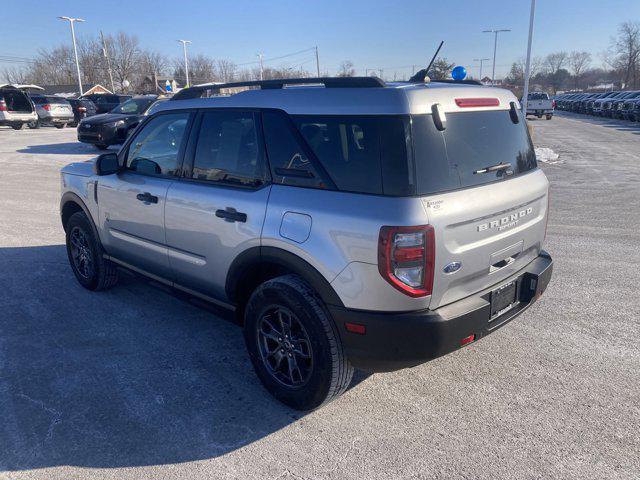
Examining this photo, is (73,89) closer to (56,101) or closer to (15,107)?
(56,101)

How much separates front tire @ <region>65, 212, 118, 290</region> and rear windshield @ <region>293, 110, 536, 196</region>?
111 inches

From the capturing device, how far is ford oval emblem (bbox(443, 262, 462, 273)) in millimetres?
2596

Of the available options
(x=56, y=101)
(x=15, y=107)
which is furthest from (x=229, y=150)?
(x=56, y=101)

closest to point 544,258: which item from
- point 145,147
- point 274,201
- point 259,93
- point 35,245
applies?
point 274,201

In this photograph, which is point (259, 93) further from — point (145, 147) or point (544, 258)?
point (544, 258)

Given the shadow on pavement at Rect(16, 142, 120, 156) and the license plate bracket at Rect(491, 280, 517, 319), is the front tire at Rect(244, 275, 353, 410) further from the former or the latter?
the shadow on pavement at Rect(16, 142, 120, 156)

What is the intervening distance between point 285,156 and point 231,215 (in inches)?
21.2

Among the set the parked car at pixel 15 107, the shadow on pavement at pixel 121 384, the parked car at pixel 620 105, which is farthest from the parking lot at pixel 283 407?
the parked car at pixel 620 105

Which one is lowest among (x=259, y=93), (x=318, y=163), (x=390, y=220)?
(x=390, y=220)

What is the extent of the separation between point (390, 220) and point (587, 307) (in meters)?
2.90

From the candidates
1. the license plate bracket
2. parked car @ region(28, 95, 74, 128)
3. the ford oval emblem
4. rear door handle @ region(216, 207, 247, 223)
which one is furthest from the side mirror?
parked car @ region(28, 95, 74, 128)

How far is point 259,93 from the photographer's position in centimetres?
330

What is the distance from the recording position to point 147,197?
3953 millimetres

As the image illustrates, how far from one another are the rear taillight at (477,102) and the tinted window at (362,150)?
1.69 ft
